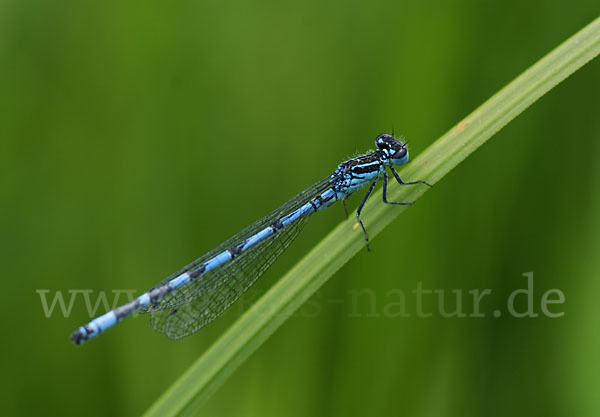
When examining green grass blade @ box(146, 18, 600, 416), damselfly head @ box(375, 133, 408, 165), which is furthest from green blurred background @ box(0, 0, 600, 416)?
green grass blade @ box(146, 18, 600, 416)

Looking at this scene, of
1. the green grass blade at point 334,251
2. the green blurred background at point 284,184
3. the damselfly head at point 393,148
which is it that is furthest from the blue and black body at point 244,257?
the green grass blade at point 334,251

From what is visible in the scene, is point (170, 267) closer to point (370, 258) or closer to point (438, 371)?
point (370, 258)

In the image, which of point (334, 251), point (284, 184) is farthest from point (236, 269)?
point (334, 251)

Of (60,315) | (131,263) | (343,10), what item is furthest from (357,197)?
(60,315)

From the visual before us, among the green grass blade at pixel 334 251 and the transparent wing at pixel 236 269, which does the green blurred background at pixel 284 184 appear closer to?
the transparent wing at pixel 236 269

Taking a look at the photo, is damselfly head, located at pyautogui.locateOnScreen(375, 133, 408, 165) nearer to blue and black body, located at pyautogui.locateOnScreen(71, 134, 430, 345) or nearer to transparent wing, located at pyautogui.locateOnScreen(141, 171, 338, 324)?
blue and black body, located at pyautogui.locateOnScreen(71, 134, 430, 345)

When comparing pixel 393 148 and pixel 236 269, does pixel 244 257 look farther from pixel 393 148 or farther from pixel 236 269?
pixel 393 148
